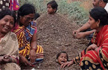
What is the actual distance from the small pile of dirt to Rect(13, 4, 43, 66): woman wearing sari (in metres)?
0.27

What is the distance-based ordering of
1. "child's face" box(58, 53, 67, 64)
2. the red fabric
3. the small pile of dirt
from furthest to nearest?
the small pile of dirt, "child's face" box(58, 53, 67, 64), the red fabric

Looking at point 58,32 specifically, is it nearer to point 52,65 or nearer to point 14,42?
point 52,65

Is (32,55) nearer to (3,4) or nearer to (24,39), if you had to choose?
(24,39)

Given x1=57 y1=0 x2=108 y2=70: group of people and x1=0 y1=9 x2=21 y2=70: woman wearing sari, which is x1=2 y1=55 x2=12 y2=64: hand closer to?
x1=0 y1=9 x2=21 y2=70: woman wearing sari

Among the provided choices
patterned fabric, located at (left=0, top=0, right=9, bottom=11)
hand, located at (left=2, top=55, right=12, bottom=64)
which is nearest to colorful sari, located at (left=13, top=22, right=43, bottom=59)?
hand, located at (left=2, top=55, right=12, bottom=64)

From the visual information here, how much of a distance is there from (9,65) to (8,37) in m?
0.37

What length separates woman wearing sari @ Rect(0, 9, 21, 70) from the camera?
2152mm

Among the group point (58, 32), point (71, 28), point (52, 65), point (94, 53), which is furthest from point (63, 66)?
point (71, 28)

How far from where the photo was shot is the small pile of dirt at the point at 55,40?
3035 millimetres

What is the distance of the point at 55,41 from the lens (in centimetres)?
394

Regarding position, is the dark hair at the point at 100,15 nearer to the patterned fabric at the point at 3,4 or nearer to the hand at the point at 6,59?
the hand at the point at 6,59

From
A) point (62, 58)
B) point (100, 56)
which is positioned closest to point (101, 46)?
point (100, 56)

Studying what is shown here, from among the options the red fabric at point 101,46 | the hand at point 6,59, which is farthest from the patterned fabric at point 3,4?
the red fabric at point 101,46

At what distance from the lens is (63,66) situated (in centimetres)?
270
